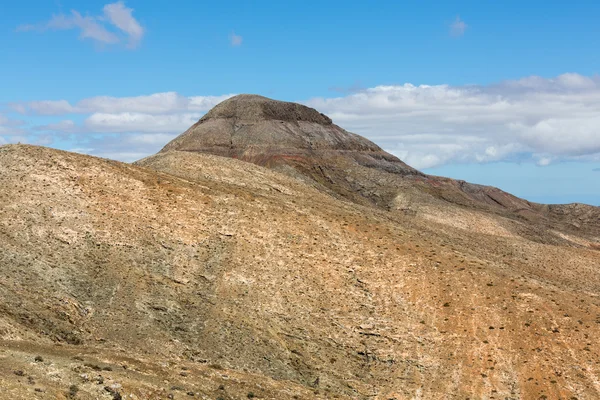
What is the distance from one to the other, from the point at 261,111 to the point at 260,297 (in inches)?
4074

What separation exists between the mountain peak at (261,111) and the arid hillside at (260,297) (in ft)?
279

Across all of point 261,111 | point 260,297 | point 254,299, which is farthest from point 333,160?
point 254,299

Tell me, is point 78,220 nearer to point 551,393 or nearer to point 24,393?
point 24,393

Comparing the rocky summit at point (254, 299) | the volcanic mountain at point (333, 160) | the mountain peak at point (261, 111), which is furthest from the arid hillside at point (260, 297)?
the mountain peak at point (261, 111)

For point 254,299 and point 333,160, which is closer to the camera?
point 254,299

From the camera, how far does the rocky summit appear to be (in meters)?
37.6

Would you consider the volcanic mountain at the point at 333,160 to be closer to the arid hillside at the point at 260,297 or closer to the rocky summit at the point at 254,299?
the rocky summit at the point at 254,299

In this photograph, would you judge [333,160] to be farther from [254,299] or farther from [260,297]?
[254,299]

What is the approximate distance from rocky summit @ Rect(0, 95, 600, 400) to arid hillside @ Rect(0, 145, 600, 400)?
144 mm

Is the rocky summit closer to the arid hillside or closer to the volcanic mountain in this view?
the arid hillside

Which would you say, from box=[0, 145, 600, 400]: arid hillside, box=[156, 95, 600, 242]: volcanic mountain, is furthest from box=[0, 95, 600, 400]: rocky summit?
box=[156, 95, 600, 242]: volcanic mountain

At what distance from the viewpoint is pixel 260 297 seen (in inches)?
1972

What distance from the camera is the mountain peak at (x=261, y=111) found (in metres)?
149

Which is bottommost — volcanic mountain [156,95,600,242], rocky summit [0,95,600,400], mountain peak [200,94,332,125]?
rocky summit [0,95,600,400]
